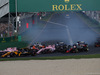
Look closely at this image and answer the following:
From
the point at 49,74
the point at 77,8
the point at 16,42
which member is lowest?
the point at 49,74

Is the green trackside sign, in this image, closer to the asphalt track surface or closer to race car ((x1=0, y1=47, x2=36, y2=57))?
the asphalt track surface

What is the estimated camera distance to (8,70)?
53.4 feet

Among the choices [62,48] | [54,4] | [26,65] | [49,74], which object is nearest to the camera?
[49,74]

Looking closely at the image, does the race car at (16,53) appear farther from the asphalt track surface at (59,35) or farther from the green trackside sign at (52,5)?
the green trackside sign at (52,5)

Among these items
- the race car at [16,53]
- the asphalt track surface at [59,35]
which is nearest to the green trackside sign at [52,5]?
the asphalt track surface at [59,35]

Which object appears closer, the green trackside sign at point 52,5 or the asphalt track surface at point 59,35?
the green trackside sign at point 52,5

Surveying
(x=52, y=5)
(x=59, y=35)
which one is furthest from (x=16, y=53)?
(x=59, y=35)

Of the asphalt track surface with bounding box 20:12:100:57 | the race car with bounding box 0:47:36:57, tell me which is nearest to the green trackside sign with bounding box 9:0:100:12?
the asphalt track surface with bounding box 20:12:100:57

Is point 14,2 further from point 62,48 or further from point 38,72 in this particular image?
point 38,72

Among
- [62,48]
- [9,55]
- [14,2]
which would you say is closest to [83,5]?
[62,48]

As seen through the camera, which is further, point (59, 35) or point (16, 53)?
point (59, 35)

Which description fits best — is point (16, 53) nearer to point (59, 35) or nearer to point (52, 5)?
point (52, 5)

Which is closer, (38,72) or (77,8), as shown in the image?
(38,72)

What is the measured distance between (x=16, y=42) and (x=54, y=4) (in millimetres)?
6763
